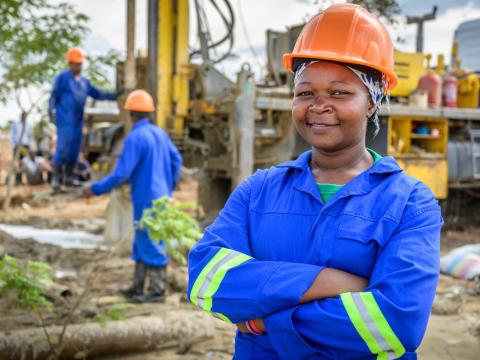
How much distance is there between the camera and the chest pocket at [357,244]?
1.61 meters

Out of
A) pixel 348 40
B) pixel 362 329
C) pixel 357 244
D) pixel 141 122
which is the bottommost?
pixel 362 329

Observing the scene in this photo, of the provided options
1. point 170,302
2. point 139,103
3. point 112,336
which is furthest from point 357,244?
point 139,103

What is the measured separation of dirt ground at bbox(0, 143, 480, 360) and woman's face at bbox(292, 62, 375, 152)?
9.61ft

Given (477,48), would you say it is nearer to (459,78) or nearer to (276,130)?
(459,78)

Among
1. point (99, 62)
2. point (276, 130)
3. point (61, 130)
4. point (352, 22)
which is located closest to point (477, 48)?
point (276, 130)

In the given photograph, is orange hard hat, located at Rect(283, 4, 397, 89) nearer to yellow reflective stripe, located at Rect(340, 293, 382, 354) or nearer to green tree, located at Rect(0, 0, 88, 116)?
yellow reflective stripe, located at Rect(340, 293, 382, 354)

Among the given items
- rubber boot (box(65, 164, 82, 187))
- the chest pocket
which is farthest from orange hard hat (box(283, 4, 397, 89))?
rubber boot (box(65, 164, 82, 187))

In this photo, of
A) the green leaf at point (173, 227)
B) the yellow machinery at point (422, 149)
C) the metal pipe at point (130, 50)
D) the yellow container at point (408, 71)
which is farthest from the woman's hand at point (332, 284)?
the yellow container at point (408, 71)

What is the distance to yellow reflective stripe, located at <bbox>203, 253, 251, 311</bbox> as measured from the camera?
1758 mm

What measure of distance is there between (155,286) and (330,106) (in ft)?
14.4

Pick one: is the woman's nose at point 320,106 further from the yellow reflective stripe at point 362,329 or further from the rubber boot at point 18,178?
the rubber boot at point 18,178

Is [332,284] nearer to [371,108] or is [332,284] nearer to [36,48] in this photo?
[371,108]

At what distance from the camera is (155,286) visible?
5777 millimetres

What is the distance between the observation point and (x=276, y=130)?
7902 millimetres
